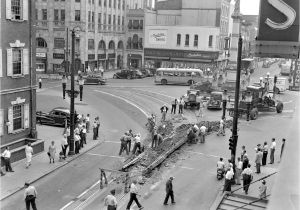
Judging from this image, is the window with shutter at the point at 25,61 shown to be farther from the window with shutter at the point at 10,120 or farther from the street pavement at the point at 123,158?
the street pavement at the point at 123,158

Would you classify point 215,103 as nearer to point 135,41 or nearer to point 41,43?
point 41,43

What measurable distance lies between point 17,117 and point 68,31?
145ft

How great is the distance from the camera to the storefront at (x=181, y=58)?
7881cm

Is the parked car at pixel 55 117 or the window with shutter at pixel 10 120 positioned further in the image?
the parked car at pixel 55 117

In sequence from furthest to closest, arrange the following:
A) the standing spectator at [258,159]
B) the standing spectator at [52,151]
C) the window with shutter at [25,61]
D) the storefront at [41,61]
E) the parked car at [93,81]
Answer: the storefront at [41,61] < the parked car at [93,81] < the window with shutter at [25,61] < the standing spectator at [52,151] < the standing spectator at [258,159]

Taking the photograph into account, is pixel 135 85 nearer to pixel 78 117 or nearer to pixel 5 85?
pixel 78 117

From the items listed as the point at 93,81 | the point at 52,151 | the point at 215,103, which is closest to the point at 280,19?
the point at 52,151

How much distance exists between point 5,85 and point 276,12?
18532 mm

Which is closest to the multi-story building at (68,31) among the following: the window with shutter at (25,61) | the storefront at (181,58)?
the storefront at (181,58)

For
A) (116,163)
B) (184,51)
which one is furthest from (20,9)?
(184,51)

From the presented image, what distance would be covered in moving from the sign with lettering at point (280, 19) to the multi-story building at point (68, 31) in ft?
188

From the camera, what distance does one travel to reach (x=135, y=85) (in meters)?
61.2

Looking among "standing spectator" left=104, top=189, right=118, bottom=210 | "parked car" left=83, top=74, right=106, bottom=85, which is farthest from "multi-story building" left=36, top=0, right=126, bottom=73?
"standing spectator" left=104, top=189, right=118, bottom=210

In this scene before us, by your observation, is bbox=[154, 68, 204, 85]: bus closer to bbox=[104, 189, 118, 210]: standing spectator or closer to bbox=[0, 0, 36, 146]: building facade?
bbox=[0, 0, 36, 146]: building facade
